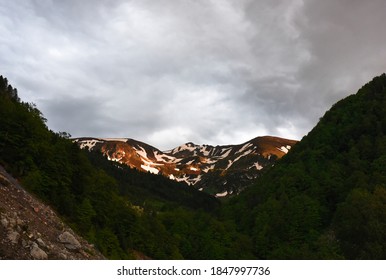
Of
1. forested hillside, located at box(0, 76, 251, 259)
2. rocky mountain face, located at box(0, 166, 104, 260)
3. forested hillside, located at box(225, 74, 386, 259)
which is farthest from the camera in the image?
forested hillside, located at box(225, 74, 386, 259)

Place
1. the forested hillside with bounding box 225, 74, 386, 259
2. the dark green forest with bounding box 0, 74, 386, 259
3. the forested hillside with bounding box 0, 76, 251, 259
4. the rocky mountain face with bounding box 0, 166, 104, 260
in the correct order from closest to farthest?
the rocky mountain face with bounding box 0, 166, 104, 260 → the forested hillside with bounding box 0, 76, 251, 259 → the dark green forest with bounding box 0, 74, 386, 259 → the forested hillside with bounding box 225, 74, 386, 259

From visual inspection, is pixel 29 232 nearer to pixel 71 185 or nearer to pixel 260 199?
pixel 71 185

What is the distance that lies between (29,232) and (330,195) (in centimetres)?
10874

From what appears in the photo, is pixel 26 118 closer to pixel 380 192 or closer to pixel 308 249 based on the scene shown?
pixel 308 249

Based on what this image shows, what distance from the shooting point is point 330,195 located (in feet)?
384

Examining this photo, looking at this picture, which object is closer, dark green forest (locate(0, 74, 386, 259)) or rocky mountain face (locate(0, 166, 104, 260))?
rocky mountain face (locate(0, 166, 104, 260))

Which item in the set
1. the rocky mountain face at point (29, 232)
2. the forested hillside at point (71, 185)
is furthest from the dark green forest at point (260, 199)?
the rocky mountain face at point (29, 232)

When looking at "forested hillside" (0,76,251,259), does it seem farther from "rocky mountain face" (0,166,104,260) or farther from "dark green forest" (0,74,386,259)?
"rocky mountain face" (0,166,104,260)

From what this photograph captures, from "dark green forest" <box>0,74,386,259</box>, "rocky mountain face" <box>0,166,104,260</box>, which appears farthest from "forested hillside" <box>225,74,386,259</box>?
"rocky mountain face" <box>0,166,104,260</box>

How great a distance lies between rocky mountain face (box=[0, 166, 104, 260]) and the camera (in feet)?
71.8

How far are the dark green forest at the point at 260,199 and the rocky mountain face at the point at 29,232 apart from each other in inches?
368

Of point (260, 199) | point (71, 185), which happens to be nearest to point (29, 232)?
point (71, 185)

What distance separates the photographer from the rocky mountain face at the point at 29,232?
21.9 meters

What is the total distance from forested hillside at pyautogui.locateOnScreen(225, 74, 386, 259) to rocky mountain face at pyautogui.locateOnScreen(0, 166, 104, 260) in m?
68.8
